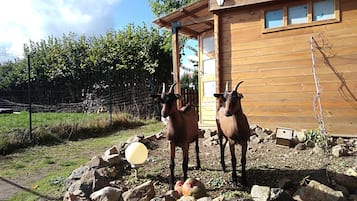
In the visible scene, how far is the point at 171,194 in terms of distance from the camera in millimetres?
4020

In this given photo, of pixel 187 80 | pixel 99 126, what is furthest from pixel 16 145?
pixel 187 80

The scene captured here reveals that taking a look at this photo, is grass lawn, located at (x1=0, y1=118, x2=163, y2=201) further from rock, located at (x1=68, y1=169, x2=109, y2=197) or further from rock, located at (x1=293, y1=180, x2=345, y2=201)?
rock, located at (x1=293, y1=180, x2=345, y2=201)

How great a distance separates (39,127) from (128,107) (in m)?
A: 5.17

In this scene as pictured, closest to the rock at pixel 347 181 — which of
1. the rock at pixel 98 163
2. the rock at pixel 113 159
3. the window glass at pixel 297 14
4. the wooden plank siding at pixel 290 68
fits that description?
the wooden plank siding at pixel 290 68

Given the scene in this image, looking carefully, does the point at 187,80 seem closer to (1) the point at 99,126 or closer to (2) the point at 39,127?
(1) the point at 99,126

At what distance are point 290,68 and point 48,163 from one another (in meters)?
5.79

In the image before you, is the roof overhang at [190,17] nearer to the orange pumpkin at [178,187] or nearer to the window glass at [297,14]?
the window glass at [297,14]

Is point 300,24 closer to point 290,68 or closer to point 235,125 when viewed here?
point 290,68

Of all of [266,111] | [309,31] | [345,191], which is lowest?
[345,191]

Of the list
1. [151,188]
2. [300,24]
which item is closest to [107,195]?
[151,188]

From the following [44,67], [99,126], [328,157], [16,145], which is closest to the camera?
[328,157]

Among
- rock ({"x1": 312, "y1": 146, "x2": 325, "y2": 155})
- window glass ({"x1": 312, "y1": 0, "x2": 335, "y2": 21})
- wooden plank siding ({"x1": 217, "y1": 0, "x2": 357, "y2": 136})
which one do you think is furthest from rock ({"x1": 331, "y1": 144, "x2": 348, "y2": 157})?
window glass ({"x1": 312, "y1": 0, "x2": 335, "y2": 21})

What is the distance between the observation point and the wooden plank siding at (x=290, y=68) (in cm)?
689

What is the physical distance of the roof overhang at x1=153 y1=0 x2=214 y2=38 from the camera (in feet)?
29.4
